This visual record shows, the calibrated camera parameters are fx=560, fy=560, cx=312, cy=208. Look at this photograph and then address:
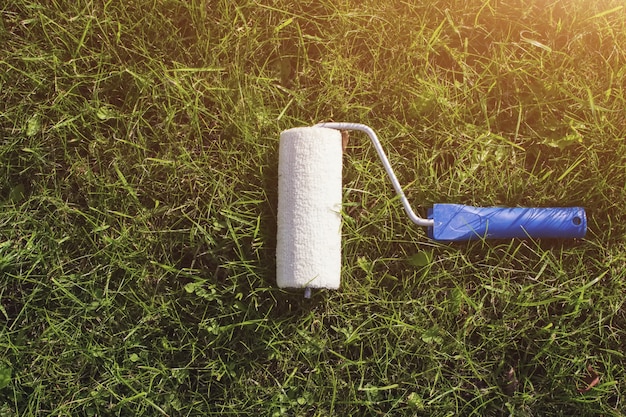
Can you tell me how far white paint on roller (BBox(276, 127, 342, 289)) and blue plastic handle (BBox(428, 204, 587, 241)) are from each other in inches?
12.3

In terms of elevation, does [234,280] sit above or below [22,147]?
below

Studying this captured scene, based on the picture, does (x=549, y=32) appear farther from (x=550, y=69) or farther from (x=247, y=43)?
(x=247, y=43)

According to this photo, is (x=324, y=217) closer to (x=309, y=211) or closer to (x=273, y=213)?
(x=309, y=211)

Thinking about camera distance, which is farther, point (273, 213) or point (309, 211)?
point (273, 213)

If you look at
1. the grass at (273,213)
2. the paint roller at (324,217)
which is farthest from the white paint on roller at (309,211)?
the grass at (273,213)

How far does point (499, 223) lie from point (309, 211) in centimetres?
54

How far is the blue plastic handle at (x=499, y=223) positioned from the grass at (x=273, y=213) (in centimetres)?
6

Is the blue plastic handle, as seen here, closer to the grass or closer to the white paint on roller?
the grass

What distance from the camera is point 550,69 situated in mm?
1635

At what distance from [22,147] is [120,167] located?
0.94 ft

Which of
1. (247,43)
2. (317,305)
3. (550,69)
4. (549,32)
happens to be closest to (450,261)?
(317,305)

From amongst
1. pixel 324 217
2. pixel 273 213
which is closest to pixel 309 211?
pixel 324 217

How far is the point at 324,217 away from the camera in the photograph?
4.84 feet

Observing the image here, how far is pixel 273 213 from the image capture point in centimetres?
159
